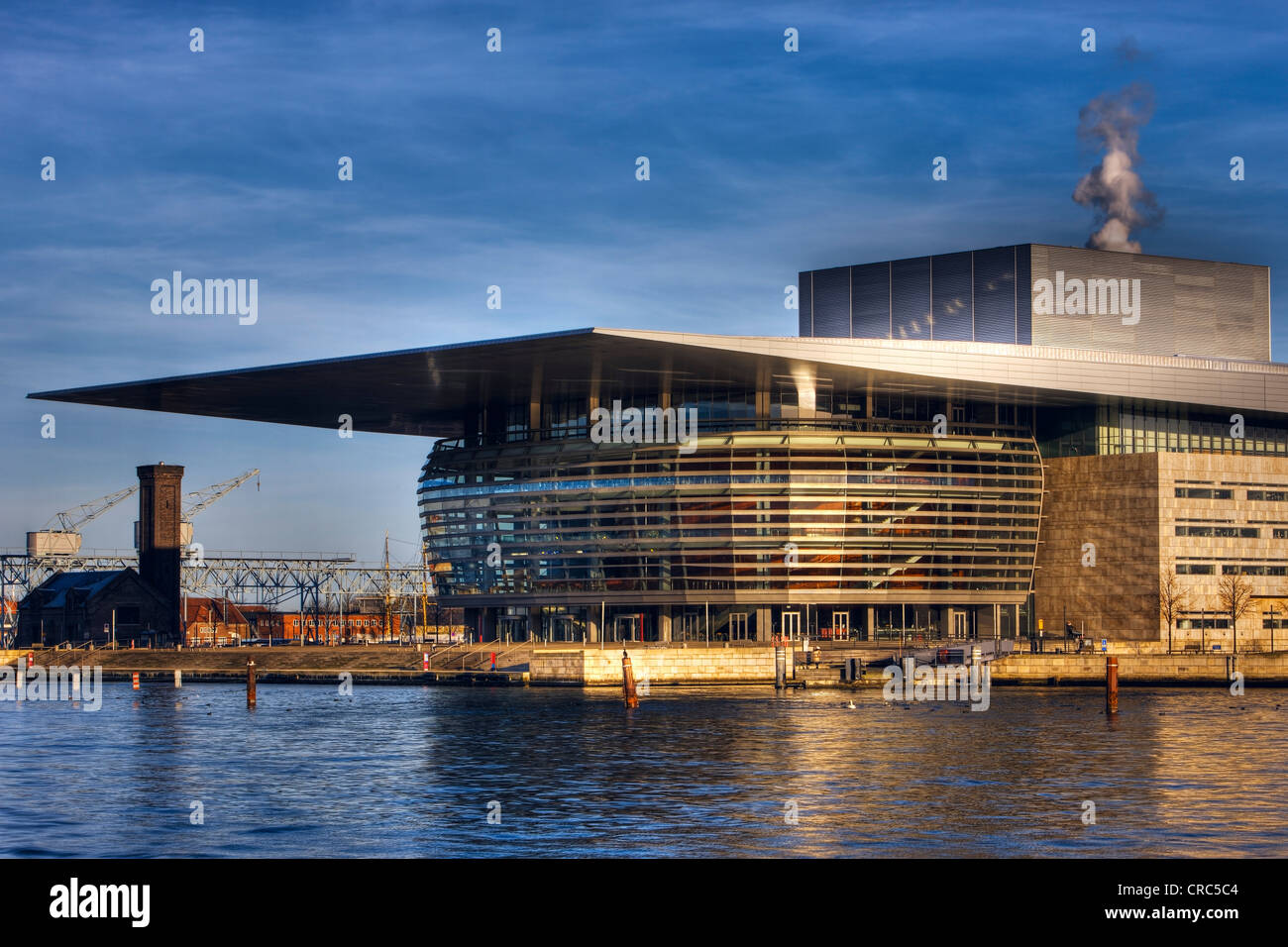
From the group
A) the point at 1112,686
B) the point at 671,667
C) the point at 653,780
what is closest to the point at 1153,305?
the point at 671,667

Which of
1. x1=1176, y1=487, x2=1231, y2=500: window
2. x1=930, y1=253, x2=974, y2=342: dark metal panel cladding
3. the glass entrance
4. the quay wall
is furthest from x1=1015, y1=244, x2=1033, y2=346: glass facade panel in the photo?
the glass entrance

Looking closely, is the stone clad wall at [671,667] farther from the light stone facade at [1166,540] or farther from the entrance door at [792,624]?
the light stone facade at [1166,540]

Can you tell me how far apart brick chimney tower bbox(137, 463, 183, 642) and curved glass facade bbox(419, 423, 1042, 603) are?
35400 millimetres

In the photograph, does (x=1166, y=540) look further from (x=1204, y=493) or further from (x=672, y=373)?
(x=672, y=373)

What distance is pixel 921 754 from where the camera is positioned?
1658 inches

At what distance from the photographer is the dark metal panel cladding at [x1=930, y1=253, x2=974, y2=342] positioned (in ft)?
333

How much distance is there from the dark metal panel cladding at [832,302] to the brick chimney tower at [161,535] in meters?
50.4

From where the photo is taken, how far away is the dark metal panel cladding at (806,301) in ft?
360

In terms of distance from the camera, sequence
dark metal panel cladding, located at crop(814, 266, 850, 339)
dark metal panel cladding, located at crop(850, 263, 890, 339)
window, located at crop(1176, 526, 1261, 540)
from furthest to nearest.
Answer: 1. dark metal panel cladding, located at crop(814, 266, 850, 339)
2. dark metal panel cladding, located at crop(850, 263, 890, 339)
3. window, located at crop(1176, 526, 1261, 540)

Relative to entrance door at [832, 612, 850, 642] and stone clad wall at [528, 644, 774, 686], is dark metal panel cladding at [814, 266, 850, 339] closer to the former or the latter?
entrance door at [832, 612, 850, 642]

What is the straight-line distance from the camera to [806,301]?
110000 mm

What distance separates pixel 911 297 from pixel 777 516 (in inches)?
839

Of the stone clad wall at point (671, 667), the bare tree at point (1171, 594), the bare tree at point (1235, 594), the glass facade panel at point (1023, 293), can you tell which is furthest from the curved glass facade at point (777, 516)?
the stone clad wall at point (671, 667)
